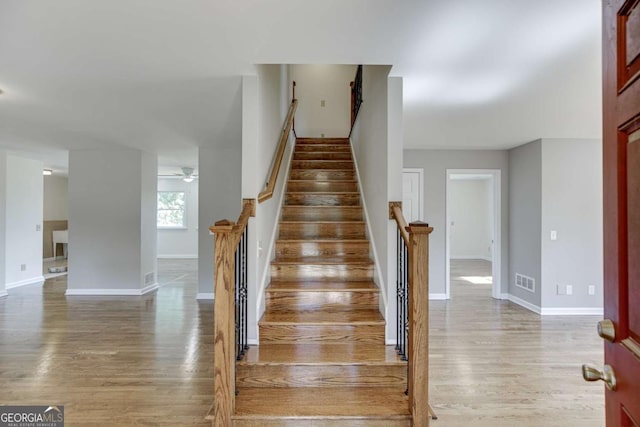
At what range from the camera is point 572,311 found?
4.66 meters

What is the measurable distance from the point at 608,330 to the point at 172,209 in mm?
11502

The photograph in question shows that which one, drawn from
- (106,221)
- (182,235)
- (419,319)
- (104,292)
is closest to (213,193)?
(106,221)

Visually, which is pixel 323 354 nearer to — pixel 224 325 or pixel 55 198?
pixel 224 325

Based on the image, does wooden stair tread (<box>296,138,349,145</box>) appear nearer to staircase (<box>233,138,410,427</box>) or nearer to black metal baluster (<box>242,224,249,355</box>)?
staircase (<box>233,138,410,427</box>)

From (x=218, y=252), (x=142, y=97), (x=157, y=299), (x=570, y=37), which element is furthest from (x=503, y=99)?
(x=157, y=299)

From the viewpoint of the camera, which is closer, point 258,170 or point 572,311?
point 258,170

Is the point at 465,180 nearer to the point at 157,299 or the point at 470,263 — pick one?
the point at 470,263

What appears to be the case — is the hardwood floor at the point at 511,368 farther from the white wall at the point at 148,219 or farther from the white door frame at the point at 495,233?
the white wall at the point at 148,219

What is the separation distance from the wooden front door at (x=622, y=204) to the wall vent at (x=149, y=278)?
20.6 ft

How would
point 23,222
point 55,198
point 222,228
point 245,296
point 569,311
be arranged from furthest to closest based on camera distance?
point 55,198 < point 23,222 < point 569,311 < point 245,296 < point 222,228

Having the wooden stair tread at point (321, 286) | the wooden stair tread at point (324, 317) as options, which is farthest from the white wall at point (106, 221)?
the wooden stair tread at point (324, 317)

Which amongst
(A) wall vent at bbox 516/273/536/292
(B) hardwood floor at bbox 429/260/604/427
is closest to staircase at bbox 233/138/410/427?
(B) hardwood floor at bbox 429/260/604/427

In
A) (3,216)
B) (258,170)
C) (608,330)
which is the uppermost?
(258,170)

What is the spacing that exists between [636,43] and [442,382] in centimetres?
261
